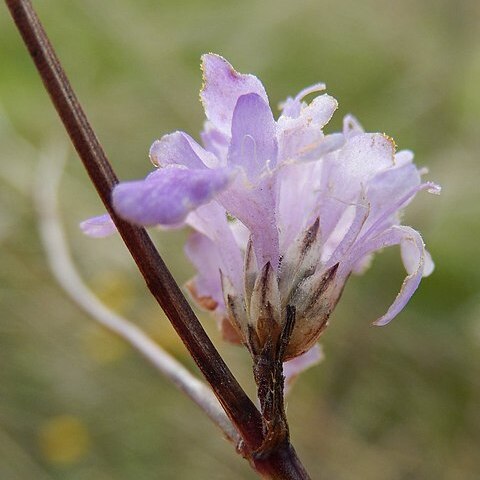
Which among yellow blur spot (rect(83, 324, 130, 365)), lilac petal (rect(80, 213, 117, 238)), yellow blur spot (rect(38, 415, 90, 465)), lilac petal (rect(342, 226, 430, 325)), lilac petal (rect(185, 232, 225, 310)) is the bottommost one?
yellow blur spot (rect(38, 415, 90, 465))

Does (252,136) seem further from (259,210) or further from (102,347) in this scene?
(102,347)

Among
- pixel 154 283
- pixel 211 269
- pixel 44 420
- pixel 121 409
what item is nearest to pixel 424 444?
pixel 121 409

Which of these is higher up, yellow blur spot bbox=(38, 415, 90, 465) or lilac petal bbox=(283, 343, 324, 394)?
lilac petal bbox=(283, 343, 324, 394)

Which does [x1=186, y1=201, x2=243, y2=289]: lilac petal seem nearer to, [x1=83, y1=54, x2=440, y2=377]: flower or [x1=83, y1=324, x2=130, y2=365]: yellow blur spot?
[x1=83, y1=54, x2=440, y2=377]: flower

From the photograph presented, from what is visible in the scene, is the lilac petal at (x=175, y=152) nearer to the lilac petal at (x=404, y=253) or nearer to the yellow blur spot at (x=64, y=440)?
the lilac petal at (x=404, y=253)

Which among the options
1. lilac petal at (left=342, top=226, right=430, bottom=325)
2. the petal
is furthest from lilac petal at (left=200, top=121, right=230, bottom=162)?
lilac petal at (left=342, top=226, right=430, bottom=325)

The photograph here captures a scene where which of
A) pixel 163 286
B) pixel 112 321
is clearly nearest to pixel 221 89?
pixel 163 286

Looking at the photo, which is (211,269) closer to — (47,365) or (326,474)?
(326,474)

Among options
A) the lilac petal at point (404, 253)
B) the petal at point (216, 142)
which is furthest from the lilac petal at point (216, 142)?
the lilac petal at point (404, 253)
